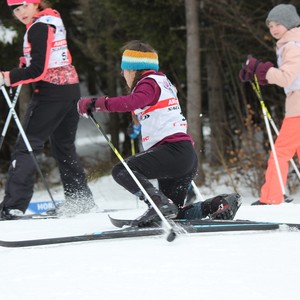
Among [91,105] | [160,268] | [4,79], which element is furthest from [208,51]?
[160,268]

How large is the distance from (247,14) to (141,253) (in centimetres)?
778

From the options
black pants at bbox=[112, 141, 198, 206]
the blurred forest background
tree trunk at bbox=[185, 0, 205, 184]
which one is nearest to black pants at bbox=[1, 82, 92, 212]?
black pants at bbox=[112, 141, 198, 206]

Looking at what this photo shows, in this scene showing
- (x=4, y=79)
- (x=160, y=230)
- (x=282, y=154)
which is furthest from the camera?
(x=282, y=154)

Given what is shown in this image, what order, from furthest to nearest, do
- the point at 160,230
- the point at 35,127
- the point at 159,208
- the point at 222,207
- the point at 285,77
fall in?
the point at 285,77
the point at 35,127
the point at 222,207
the point at 159,208
the point at 160,230

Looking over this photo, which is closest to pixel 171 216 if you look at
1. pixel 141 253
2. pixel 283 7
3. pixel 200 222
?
pixel 200 222

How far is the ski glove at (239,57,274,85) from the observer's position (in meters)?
6.60

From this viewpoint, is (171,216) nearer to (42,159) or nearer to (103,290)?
(103,290)

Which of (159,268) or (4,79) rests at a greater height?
(4,79)

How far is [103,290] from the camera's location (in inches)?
124

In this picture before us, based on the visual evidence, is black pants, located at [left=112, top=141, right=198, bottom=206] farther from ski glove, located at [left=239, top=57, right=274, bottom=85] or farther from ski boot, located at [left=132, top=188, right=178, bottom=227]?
ski glove, located at [left=239, top=57, right=274, bottom=85]

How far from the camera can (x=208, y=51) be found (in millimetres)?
12844

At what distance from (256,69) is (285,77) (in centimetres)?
38

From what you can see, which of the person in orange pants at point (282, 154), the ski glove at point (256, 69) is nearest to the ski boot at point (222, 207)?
the person in orange pants at point (282, 154)

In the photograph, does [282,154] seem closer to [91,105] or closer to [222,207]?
[222,207]
